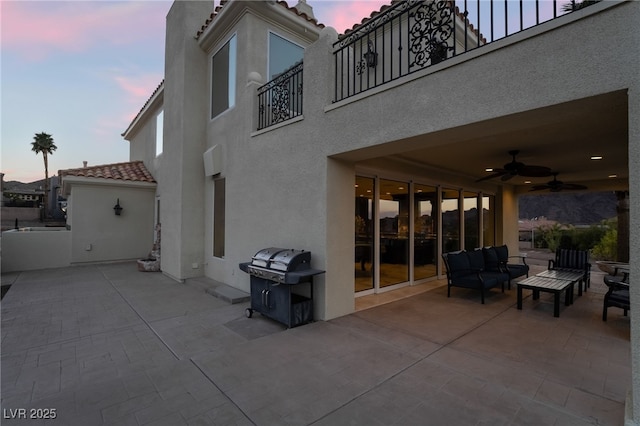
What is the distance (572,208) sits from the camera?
3672 cm

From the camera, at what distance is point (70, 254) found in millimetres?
10406

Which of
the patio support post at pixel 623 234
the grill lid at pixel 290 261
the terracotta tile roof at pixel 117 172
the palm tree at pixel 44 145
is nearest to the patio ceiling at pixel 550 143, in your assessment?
the patio support post at pixel 623 234

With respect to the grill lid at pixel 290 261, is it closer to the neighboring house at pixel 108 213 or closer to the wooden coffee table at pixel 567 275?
the wooden coffee table at pixel 567 275

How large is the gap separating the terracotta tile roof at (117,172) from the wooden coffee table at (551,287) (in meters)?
13.1

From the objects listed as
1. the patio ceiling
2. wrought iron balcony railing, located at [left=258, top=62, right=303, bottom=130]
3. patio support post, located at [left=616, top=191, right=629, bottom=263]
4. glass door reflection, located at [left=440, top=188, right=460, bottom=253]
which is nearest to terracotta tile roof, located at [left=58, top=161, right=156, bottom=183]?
wrought iron balcony railing, located at [left=258, top=62, right=303, bottom=130]

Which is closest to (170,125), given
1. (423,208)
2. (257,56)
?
(257,56)

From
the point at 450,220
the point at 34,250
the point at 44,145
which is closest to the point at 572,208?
the point at 450,220

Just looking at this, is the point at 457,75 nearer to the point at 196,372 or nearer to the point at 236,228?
the point at 196,372

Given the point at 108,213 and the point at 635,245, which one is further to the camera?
the point at 108,213

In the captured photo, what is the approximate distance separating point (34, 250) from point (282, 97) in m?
10.3

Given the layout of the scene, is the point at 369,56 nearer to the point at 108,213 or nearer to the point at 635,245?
the point at 635,245

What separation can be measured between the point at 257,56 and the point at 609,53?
647 cm

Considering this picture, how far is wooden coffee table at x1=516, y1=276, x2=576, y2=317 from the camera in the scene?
5137 millimetres

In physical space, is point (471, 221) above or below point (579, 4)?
below
